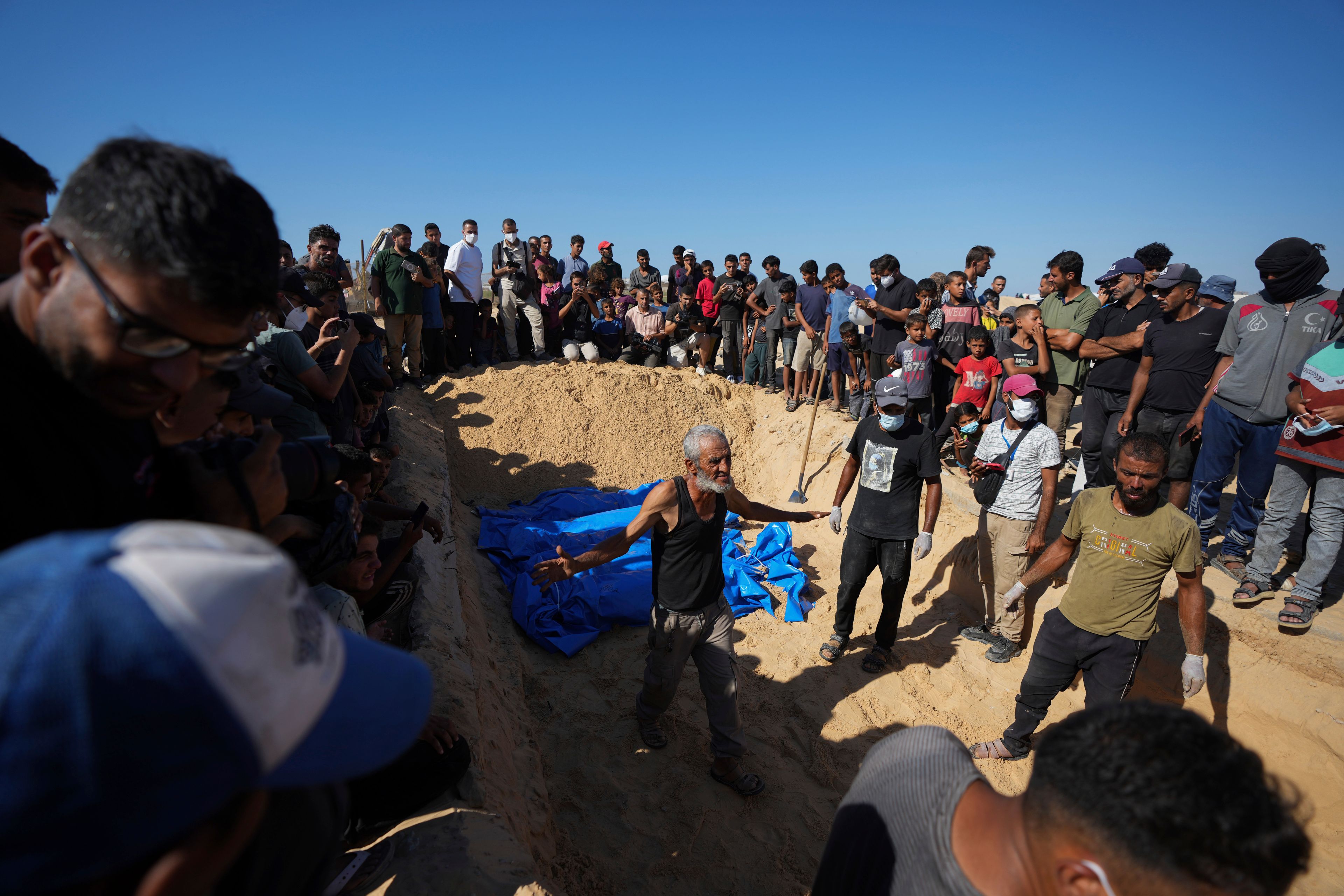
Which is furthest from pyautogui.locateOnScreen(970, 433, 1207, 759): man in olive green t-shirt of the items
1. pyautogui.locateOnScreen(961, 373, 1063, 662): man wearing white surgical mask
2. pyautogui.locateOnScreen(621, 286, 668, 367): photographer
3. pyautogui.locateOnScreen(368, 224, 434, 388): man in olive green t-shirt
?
pyautogui.locateOnScreen(621, 286, 668, 367): photographer

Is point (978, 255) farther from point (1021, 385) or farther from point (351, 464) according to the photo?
point (351, 464)

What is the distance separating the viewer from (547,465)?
9.27m

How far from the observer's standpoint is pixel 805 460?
332 inches

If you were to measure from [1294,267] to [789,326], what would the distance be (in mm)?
6066

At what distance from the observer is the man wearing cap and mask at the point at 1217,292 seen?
5.25 m

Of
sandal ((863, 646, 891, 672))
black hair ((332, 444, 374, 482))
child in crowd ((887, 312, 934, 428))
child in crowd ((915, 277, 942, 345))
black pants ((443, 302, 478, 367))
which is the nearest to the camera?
black hair ((332, 444, 374, 482))

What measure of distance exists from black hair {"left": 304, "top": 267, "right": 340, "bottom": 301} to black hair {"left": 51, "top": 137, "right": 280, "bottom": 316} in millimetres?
3835

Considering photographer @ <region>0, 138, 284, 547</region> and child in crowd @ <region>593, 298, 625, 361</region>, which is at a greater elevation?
photographer @ <region>0, 138, 284, 547</region>

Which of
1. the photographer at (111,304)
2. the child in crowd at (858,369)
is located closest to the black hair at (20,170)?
the photographer at (111,304)

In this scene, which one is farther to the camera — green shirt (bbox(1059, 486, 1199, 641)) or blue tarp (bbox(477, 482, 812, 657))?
blue tarp (bbox(477, 482, 812, 657))

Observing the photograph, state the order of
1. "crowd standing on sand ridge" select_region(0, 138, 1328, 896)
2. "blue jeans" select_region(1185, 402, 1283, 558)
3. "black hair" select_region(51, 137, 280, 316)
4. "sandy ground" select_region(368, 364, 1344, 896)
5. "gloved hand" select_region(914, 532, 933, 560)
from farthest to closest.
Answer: "gloved hand" select_region(914, 532, 933, 560) → "blue jeans" select_region(1185, 402, 1283, 558) → "sandy ground" select_region(368, 364, 1344, 896) → "black hair" select_region(51, 137, 280, 316) → "crowd standing on sand ridge" select_region(0, 138, 1328, 896)

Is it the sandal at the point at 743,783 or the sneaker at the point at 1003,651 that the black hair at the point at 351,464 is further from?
the sneaker at the point at 1003,651

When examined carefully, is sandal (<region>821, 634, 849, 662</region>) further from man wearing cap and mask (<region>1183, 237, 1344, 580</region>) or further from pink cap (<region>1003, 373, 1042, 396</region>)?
man wearing cap and mask (<region>1183, 237, 1344, 580</region>)

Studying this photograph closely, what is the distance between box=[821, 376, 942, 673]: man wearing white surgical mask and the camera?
4.85m
